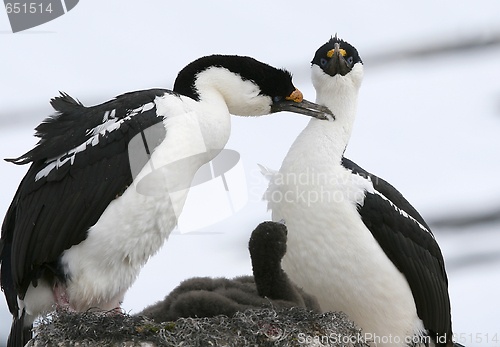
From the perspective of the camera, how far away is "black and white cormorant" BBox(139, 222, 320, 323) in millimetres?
2688

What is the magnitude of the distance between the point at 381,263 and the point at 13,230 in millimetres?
2001

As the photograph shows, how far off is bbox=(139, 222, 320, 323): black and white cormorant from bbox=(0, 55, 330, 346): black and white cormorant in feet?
0.93

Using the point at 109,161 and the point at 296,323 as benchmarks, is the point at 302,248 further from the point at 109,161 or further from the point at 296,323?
the point at 109,161

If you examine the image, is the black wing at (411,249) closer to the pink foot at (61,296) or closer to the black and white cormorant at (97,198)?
the black and white cormorant at (97,198)

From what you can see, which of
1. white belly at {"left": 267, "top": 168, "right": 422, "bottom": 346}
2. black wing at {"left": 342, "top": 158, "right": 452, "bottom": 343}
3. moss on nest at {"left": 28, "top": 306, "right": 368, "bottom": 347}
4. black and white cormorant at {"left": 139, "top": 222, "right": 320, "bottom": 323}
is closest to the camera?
moss on nest at {"left": 28, "top": 306, "right": 368, "bottom": 347}

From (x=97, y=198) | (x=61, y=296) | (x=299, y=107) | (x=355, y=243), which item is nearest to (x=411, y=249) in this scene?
(x=355, y=243)

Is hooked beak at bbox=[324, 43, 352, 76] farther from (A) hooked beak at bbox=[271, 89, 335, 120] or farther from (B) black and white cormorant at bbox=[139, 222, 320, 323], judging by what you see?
(B) black and white cormorant at bbox=[139, 222, 320, 323]

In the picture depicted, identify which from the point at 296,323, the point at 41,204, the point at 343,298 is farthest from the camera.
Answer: the point at 343,298

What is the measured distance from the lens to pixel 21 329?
9.78ft

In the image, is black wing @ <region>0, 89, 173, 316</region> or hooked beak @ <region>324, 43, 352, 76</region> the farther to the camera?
hooked beak @ <region>324, 43, 352, 76</region>

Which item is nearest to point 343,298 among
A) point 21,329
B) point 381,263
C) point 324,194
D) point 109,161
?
point 381,263

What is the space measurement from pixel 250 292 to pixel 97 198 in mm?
903

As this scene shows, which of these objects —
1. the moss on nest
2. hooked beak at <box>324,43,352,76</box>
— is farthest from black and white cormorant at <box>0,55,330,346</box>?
hooked beak at <box>324,43,352,76</box>

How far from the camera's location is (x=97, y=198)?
273cm
